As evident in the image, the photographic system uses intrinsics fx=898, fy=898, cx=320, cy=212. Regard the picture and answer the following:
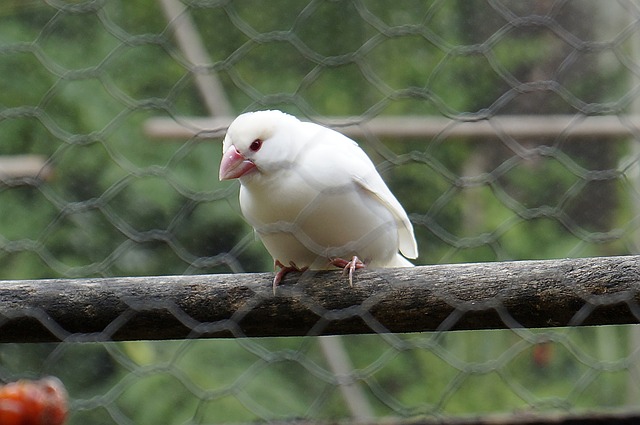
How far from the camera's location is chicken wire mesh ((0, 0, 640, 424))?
174cm

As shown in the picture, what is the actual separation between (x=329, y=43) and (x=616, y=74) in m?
0.59

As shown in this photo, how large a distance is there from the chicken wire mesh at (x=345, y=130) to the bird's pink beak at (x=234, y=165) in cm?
57

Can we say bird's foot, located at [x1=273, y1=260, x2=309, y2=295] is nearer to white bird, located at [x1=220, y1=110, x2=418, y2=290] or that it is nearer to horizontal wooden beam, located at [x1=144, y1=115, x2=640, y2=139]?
white bird, located at [x1=220, y1=110, x2=418, y2=290]

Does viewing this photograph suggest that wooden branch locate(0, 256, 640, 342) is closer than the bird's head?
Yes

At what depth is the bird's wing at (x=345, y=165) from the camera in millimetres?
1106

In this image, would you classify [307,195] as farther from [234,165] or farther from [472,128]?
[472,128]

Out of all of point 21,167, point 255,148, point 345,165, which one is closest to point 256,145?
point 255,148

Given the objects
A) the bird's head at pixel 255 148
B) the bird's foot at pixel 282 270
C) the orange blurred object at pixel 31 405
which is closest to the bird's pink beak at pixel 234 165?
the bird's head at pixel 255 148

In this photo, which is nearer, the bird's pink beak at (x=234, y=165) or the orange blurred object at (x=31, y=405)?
the orange blurred object at (x=31, y=405)

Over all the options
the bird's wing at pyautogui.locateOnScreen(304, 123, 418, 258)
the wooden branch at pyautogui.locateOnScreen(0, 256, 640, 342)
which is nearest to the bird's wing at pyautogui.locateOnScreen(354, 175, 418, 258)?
the bird's wing at pyautogui.locateOnScreen(304, 123, 418, 258)

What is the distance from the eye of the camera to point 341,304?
0.91 metres

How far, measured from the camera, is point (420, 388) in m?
2.05

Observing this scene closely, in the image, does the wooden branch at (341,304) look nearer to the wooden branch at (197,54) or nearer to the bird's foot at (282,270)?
the bird's foot at (282,270)

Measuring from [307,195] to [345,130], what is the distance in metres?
0.58
